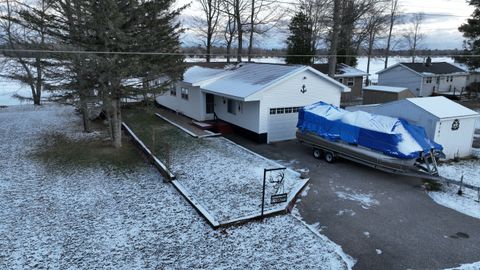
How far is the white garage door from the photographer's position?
17.4m

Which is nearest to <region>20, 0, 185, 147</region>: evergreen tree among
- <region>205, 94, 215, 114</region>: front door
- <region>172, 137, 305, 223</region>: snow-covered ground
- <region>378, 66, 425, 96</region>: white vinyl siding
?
<region>172, 137, 305, 223</region>: snow-covered ground

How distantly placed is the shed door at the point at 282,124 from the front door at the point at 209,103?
209 inches

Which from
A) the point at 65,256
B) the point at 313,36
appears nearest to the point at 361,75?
the point at 313,36

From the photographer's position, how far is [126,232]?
8688 mm

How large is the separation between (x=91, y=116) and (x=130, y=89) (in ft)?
30.8

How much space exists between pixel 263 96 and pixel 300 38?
1769 centimetres

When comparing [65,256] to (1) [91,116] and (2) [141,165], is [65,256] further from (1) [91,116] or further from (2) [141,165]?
(1) [91,116]

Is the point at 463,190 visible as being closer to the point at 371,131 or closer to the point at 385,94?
the point at 371,131

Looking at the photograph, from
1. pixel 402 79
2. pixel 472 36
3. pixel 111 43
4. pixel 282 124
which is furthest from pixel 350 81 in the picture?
pixel 111 43

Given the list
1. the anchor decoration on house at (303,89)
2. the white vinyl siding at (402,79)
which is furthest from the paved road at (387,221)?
the white vinyl siding at (402,79)

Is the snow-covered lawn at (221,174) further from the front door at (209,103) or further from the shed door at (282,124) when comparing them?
the front door at (209,103)

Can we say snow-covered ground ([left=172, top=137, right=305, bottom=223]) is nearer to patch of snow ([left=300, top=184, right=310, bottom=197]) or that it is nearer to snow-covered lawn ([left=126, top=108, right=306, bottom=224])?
snow-covered lawn ([left=126, top=108, right=306, bottom=224])

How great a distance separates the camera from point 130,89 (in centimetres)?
1438

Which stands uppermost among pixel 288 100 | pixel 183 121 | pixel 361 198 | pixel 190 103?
pixel 288 100
